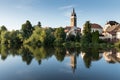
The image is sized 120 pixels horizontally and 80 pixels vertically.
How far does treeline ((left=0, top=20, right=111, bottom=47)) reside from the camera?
5375 cm

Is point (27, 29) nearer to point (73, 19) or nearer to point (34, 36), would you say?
point (34, 36)

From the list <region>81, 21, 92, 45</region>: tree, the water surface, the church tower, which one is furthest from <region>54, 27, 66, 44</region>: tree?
the water surface

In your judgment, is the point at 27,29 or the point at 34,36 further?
the point at 27,29

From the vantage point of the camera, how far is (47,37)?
5875cm

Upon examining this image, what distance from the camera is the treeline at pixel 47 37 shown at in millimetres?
53750

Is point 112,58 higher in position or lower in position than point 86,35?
lower

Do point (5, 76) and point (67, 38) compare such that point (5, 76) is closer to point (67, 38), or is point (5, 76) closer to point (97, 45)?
point (97, 45)

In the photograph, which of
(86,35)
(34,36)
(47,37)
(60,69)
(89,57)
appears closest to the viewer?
(60,69)

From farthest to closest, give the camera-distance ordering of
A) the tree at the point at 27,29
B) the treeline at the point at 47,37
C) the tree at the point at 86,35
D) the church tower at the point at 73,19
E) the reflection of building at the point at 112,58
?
the church tower at the point at 73,19 → the tree at the point at 27,29 → the treeline at the point at 47,37 → the tree at the point at 86,35 → the reflection of building at the point at 112,58

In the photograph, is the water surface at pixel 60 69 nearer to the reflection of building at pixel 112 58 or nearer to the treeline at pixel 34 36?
the reflection of building at pixel 112 58

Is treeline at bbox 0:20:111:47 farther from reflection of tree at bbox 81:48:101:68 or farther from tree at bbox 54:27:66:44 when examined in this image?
reflection of tree at bbox 81:48:101:68

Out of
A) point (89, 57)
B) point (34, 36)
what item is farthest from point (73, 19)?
point (89, 57)

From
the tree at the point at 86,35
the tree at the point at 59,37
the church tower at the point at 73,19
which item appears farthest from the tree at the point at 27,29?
the tree at the point at 86,35

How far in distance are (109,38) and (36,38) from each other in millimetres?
19814
